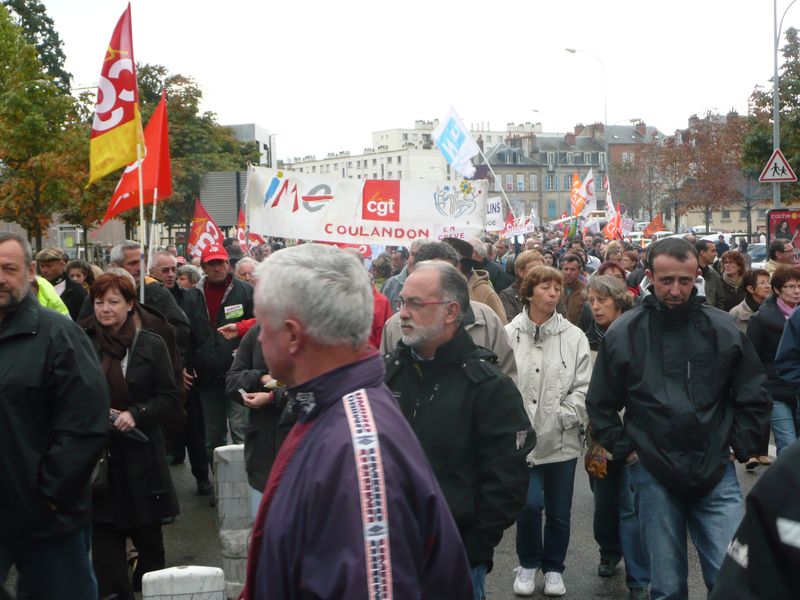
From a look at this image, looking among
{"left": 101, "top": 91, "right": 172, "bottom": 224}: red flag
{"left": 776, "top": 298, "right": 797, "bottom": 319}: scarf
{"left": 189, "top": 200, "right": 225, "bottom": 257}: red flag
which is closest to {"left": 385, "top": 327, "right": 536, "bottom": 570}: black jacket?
{"left": 776, "top": 298, "right": 797, "bottom": 319}: scarf

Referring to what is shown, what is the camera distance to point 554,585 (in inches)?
234

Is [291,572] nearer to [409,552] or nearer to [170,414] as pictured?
[409,552]

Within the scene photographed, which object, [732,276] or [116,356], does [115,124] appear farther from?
[732,276]

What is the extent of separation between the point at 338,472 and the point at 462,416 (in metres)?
2.03

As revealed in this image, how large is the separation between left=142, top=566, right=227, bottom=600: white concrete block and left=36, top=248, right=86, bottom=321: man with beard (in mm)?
5816

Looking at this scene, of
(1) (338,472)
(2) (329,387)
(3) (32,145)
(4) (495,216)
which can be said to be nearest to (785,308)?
(2) (329,387)

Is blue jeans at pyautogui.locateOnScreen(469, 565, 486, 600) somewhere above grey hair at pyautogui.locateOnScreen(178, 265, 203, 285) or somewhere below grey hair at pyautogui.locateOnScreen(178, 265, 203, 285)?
below

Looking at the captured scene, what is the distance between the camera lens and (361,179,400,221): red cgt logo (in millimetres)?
12953

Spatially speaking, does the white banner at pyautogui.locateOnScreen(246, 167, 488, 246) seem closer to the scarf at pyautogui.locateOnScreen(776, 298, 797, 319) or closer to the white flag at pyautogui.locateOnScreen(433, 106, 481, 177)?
the scarf at pyautogui.locateOnScreen(776, 298, 797, 319)

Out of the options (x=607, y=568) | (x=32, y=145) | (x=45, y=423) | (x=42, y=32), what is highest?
(x=42, y=32)

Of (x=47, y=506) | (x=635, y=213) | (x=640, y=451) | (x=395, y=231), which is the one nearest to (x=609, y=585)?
(x=640, y=451)

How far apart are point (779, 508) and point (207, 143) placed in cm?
5278

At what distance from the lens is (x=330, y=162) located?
191 m

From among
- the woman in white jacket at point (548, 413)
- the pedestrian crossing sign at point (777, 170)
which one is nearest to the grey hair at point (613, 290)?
the woman in white jacket at point (548, 413)
